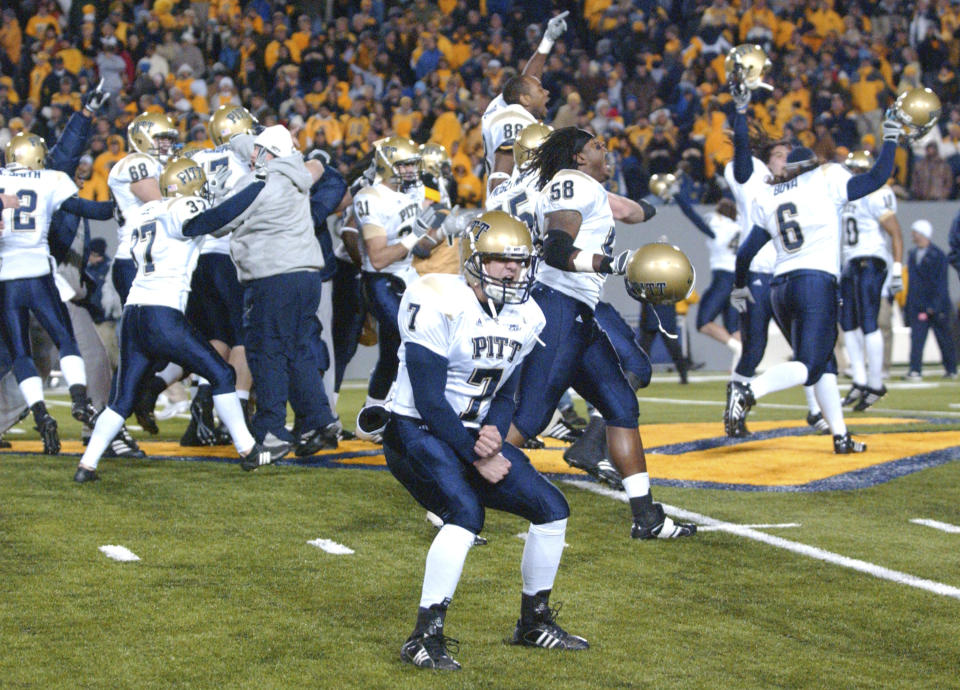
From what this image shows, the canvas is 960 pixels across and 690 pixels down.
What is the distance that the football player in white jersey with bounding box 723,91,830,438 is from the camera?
7703 millimetres

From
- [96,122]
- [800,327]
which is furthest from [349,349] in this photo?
[96,122]

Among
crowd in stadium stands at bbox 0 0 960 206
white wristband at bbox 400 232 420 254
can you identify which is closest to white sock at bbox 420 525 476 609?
white wristband at bbox 400 232 420 254

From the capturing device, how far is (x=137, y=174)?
756 centimetres

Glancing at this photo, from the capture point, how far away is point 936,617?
4328 mm

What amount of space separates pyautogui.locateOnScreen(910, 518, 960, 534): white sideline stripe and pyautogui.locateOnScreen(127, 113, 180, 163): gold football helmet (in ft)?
15.4

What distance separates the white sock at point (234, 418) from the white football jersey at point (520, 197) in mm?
1689

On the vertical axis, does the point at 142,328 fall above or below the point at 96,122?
below

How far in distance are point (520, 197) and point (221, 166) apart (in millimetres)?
2478

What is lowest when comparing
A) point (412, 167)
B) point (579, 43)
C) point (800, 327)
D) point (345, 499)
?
point (345, 499)

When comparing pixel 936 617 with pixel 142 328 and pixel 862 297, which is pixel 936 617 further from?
pixel 862 297

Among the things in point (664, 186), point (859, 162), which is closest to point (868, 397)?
point (859, 162)

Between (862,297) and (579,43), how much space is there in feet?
31.4

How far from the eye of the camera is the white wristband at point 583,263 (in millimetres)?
5254

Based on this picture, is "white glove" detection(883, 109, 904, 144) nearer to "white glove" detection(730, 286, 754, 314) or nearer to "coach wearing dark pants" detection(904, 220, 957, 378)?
"white glove" detection(730, 286, 754, 314)
